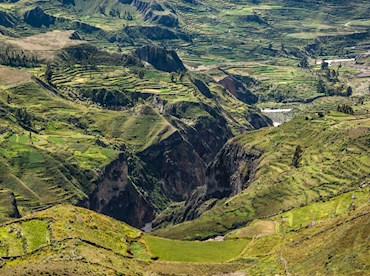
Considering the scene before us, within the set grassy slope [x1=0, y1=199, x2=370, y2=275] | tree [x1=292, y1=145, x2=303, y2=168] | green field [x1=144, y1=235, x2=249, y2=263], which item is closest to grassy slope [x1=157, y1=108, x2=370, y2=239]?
tree [x1=292, y1=145, x2=303, y2=168]

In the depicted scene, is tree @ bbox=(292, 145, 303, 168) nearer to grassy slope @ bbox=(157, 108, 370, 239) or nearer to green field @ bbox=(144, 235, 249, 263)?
grassy slope @ bbox=(157, 108, 370, 239)

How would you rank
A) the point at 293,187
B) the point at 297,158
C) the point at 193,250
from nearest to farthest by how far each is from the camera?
1. the point at 193,250
2. the point at 293,187
3. the point at 297,158

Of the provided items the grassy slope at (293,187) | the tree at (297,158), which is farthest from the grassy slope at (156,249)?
the tree at (297,158)

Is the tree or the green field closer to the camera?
the green field

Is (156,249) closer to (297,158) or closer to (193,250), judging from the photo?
(193,250)

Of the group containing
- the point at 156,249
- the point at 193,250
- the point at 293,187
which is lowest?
the point at 293,187

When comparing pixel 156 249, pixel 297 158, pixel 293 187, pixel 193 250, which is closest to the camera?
pixel 156 249

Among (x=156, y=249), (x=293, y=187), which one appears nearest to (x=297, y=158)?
(x=293, y=187)

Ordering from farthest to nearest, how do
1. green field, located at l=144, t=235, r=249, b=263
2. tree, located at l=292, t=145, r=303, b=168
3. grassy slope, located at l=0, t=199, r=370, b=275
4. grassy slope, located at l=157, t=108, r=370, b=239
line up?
tree, located at l=292, t=145, r=303, b=168 → grassy slope, located at l=157, t=108, r=370, b=239 → green field, located at l=144, t=235, r=249, b=263 → grassy slope, located at l=0, t=199, r=370, b=275

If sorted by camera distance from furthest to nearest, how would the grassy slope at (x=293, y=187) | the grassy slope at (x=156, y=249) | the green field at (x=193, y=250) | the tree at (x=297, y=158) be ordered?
the tree at (x=297, y=158) < the grassy slope at (x=293, y=187) < the green field at (x=193, y=250) < the grassy slope at (x=156, y=249)

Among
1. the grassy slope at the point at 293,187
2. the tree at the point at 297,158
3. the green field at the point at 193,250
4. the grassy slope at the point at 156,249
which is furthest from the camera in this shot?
the tree at the point at 297,158

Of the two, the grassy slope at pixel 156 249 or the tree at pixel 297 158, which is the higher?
the grassy slope at pixel 156 249

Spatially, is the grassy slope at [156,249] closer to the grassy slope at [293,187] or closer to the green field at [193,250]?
the green field at [193,250]

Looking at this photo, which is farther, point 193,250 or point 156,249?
point 193,250
